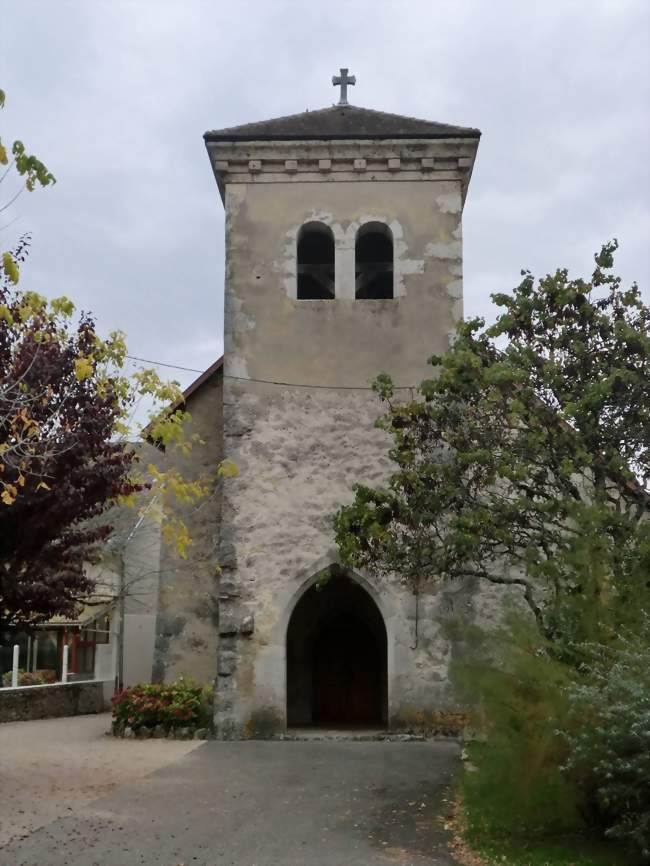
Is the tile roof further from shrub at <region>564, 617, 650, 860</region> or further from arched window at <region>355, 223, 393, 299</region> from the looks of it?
shrub at <region>564, 617, 650, 860</region>

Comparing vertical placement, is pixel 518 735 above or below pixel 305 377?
below

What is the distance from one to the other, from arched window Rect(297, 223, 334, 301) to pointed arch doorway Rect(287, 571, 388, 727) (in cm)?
527

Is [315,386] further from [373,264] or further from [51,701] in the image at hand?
[51,701]

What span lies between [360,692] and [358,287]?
25.0 feet

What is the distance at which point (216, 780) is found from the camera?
1049 cm

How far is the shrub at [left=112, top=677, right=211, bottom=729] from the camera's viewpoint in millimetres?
14727

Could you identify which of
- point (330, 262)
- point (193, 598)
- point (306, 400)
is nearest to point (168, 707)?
point (193, 598)

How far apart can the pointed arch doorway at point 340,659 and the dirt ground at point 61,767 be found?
3.66 metres

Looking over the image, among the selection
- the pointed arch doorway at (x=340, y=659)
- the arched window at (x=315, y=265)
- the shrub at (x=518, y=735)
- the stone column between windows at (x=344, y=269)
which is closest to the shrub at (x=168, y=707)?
the pointed arch doorway at (x=340, y=659)

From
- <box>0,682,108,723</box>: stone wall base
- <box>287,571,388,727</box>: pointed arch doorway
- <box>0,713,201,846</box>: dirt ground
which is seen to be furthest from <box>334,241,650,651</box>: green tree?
<box>0,682,108,723</box>: stone wall base

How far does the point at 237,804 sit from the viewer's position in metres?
9.15

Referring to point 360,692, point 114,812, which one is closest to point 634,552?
point 114,812

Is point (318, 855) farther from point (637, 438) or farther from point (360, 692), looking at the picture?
point (360, 692)

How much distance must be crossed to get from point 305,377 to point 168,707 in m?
5.36
